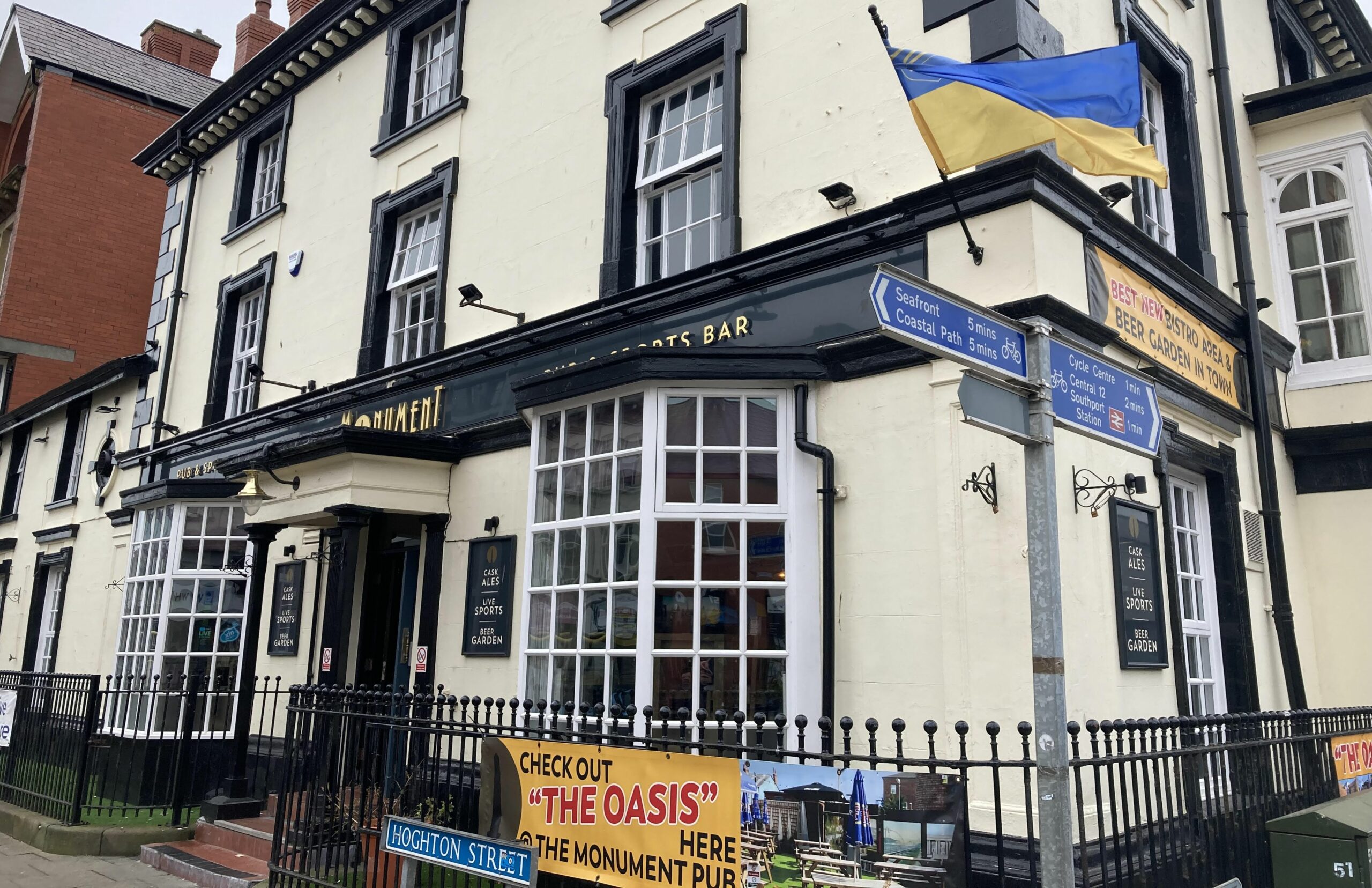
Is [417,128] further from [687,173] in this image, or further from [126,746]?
[126,746]

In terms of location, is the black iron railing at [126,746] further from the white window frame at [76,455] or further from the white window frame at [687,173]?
the white window frame at [76,455]

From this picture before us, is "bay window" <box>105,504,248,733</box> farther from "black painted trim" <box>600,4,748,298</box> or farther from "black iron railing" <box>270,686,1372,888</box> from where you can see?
"black painted trim" <box>600,4,748,298</box>

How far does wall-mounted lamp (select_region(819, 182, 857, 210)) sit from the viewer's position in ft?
24.2

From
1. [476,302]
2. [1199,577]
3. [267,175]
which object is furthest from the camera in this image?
[267,175]

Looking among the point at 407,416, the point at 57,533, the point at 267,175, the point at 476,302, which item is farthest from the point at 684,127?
the point at 57,533

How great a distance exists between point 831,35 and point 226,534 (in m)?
9.29

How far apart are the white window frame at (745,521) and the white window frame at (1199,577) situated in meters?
3.06

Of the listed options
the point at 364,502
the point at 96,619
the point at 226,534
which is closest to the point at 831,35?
the point at 364,502

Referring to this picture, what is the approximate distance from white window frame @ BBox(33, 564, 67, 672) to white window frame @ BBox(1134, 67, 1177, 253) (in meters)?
17.9

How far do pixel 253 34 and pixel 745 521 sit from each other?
1779cm

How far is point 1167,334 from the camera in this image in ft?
25.6

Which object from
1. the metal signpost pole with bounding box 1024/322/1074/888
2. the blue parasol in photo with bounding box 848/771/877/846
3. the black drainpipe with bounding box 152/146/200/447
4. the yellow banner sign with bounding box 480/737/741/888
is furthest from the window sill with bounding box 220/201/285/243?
the metal signpost pole with bounding box 1024/322/1074/888

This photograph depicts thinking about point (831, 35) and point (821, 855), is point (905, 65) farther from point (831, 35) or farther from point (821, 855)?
point (821, 855)

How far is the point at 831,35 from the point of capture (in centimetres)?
802
